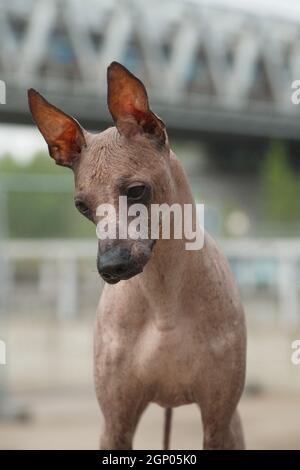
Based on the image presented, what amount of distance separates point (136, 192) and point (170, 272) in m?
0.38

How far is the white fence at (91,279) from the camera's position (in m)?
14.2

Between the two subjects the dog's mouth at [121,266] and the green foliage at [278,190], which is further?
the green foliage at [278,190]

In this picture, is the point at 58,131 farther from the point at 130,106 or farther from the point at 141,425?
the point at 141,425

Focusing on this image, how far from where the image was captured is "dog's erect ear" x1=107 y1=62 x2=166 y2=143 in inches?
84.8

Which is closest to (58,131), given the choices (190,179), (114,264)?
(114,264)

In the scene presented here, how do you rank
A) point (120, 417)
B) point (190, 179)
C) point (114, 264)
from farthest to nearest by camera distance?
point (190, 179) < point (120, 417) < point (114, 264)

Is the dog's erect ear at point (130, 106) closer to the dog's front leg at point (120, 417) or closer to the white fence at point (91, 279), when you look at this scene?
the dog's front leg at point (120, 417)

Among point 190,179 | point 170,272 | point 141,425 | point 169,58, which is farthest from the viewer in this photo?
point 169,58

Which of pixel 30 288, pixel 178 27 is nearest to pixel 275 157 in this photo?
pixel 178 27

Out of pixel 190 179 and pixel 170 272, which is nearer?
pixel 170 272

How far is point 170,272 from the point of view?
8.14 feet

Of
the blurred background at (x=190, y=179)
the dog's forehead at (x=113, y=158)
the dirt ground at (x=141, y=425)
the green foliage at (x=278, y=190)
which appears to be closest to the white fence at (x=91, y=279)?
the blurred background at (x=190, y=179)

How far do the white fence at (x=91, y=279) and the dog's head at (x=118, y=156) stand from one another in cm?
1066

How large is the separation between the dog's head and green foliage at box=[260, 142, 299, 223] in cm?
2601
